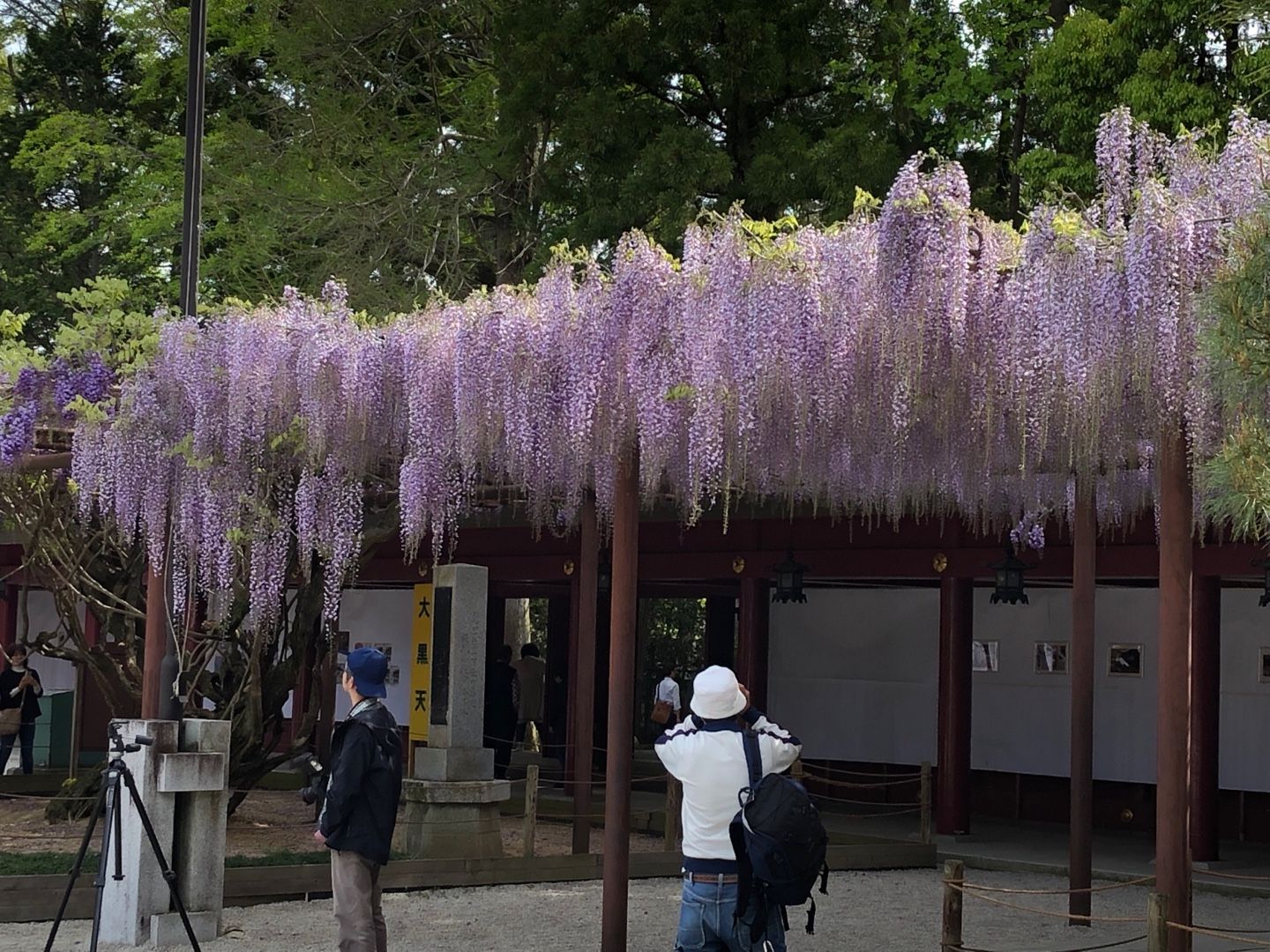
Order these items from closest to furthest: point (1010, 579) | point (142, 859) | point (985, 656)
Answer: point (142, 859)
point (1010, 579)
point (985, 656)

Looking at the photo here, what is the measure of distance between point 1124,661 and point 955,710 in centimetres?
163

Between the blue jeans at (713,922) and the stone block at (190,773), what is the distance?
3310 mm

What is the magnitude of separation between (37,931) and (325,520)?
2.76m

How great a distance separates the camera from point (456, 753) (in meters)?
10.4

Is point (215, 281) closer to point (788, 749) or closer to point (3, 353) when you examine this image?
point (3, 353)

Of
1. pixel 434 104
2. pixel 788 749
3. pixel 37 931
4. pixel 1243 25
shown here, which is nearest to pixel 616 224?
pixel 434 104

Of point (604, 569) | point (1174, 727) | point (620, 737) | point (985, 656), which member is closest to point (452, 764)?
point (620, 737)

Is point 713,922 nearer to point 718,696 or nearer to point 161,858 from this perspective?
point 718,696

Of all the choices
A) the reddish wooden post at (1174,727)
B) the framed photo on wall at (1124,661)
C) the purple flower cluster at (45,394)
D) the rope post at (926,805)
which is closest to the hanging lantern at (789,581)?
the rope post at (926,805)

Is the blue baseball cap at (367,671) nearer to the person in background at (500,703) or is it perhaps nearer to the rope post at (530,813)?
the rope post at (530,813)

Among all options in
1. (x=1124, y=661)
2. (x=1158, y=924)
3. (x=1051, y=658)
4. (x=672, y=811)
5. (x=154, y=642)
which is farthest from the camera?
(x=1051, y=658)

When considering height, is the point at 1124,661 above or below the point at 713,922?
above

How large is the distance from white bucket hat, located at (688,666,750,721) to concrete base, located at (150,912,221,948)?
338cm

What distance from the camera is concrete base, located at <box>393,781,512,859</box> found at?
33.2 feet
